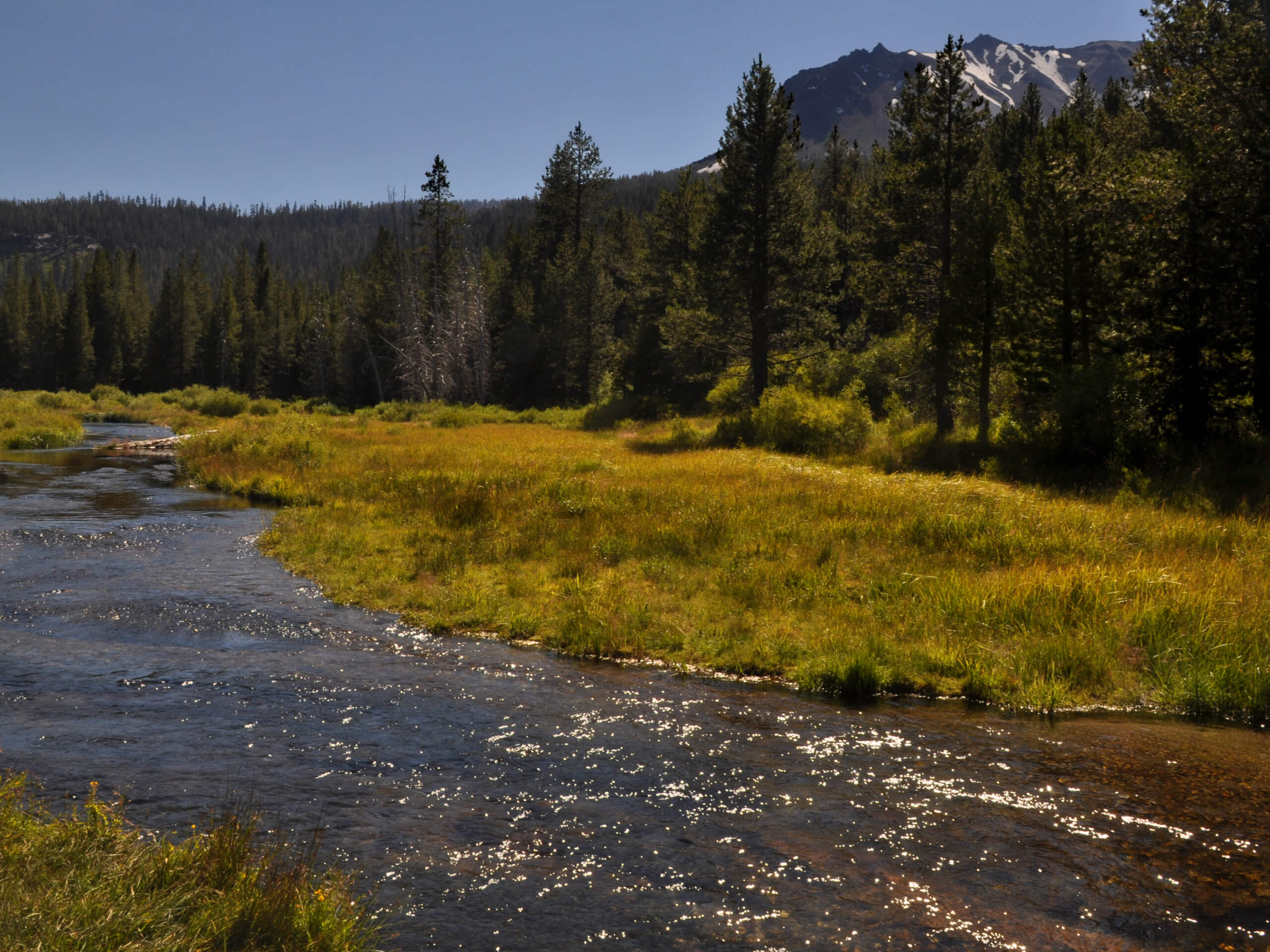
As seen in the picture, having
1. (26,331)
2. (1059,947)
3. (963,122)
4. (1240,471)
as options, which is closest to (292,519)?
(1059,947)

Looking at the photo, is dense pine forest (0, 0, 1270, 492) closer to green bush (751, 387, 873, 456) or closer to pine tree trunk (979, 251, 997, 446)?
pine tree trunk (979, 251, 997, 446)

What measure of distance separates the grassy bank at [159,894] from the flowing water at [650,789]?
0.57 m

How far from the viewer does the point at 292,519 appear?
19.5 metres

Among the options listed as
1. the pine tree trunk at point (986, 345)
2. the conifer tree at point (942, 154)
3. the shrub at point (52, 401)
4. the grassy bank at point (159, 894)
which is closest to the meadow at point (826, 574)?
the grassy bank at point (159, 894)

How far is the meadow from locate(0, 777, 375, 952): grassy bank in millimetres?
6490

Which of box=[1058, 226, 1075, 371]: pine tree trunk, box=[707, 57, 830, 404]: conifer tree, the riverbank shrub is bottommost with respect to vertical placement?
the riverbank shrub

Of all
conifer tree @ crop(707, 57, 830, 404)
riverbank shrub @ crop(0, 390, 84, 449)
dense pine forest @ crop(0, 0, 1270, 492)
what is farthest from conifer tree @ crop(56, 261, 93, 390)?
conifer tree @ crop(707, 57, 830, 404)

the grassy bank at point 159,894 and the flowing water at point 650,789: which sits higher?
the grassy bank at point 159,894

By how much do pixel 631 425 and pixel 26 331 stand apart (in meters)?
102

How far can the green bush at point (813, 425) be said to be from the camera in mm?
32094

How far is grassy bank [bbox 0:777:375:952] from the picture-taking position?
388cm

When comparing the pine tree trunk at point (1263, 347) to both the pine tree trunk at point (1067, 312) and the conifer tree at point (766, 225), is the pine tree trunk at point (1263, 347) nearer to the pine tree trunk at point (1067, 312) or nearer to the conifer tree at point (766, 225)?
the pine tree trunk at point (1067, 312)

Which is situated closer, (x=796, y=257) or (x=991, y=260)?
(x=991, y=260)

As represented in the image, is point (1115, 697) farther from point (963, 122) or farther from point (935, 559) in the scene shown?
point (963, 122)
